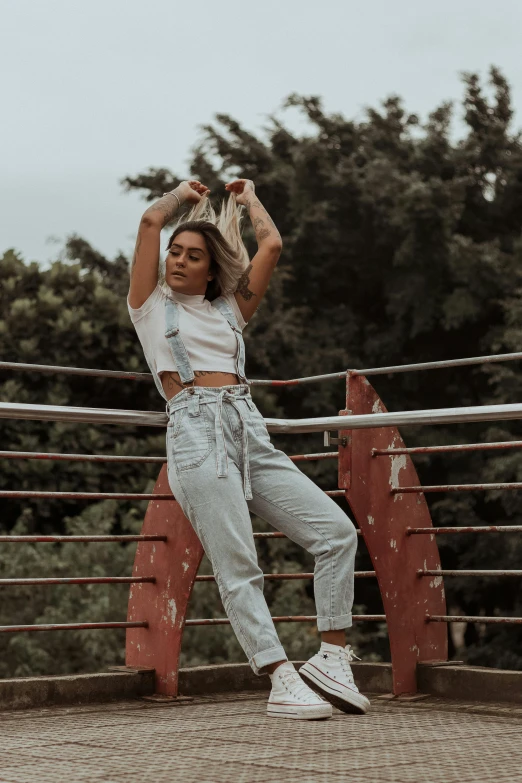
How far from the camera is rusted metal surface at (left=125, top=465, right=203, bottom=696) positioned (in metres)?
4.41

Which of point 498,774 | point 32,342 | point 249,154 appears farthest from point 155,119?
point 498,774

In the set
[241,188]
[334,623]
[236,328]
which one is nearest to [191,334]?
[236,328]

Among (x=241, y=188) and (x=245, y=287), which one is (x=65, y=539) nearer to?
(x=245, y=287)

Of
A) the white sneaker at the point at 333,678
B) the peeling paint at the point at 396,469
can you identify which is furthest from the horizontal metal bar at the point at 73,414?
the white sneaker at the point at 333,678

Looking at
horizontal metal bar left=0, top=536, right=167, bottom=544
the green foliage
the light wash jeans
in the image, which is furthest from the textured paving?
the green foliage

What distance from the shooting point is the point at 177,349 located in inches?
149

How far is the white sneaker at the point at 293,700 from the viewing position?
3518 millimetres

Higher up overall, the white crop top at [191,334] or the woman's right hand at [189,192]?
the woman's right hand at [189,192]

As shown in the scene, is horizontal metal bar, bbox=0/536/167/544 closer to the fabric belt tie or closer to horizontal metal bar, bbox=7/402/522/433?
horizontal metal bar, bbox=7/402/522/433

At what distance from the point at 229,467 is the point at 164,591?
0.99 m

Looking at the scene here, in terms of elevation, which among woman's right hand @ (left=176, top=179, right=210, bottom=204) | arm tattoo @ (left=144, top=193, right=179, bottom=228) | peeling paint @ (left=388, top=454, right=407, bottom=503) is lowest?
peeling paint @ (left=388, top=454, right=407, bottom=503)

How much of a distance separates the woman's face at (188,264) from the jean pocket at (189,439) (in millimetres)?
454

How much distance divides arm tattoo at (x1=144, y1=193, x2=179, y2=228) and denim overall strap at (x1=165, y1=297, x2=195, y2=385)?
351mm

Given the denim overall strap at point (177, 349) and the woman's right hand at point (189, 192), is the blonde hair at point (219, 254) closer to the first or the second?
the woman's right hand at point (189, 192)
